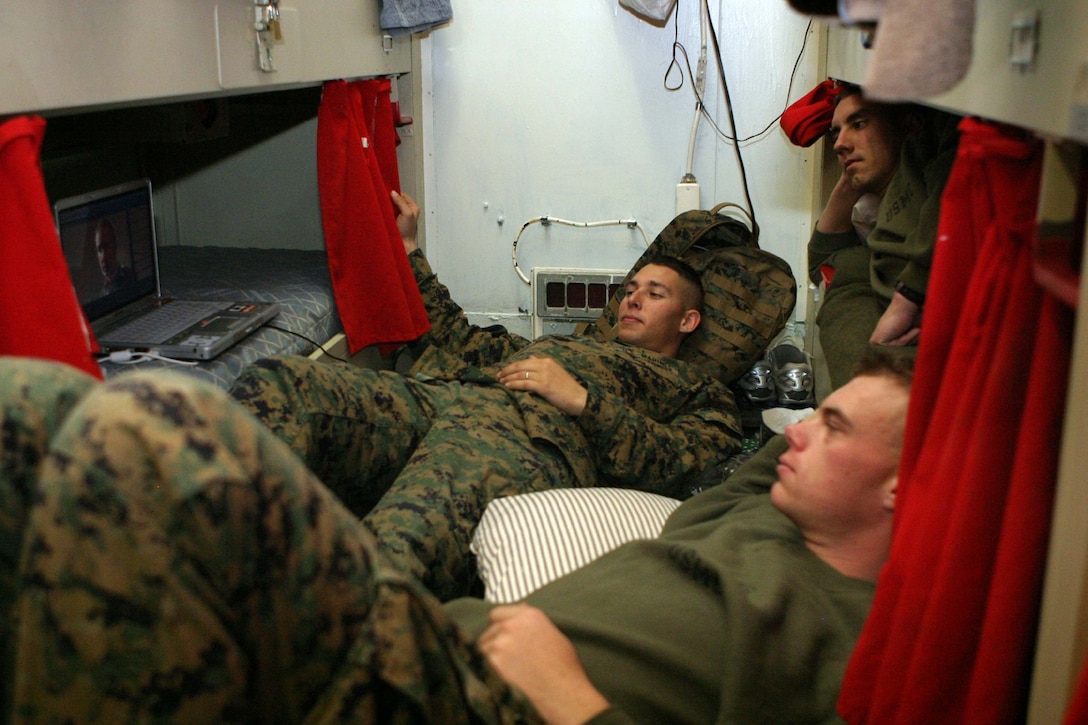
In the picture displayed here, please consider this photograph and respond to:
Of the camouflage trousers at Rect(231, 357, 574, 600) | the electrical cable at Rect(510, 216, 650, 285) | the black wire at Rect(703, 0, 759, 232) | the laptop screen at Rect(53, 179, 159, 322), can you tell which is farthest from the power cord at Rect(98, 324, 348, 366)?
the black wire at Rect(703, 0, 759, 232)

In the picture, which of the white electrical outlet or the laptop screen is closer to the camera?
the laptop screen

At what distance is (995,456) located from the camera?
86 centimetres

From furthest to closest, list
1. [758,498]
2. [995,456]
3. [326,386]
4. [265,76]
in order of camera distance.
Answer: [265,76] < [326,386] < [758,498] < [995,456]

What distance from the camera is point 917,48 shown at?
719 mm

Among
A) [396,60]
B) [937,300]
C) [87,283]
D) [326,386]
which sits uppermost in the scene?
[396,60]

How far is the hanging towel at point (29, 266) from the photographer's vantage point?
1.23 metres

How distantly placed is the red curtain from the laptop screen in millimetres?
1648

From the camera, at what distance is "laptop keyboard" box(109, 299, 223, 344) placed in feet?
6.75

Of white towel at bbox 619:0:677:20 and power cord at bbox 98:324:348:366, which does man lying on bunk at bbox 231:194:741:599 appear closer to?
power cord at bbox 98:324:348:366

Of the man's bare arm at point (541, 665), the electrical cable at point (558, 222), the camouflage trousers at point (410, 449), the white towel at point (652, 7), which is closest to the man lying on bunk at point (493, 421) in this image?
the camouflage trousers at point (410, 449)

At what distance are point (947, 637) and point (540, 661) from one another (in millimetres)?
391

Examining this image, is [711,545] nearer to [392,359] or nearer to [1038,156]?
[1038,156]

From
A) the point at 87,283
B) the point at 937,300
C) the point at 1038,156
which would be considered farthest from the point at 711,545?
the point at 87,283

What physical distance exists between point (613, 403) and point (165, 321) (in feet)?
3.23
